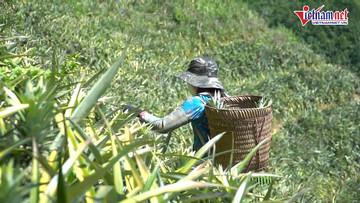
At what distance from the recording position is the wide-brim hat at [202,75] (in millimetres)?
4301

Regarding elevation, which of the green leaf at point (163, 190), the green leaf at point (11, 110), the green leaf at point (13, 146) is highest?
the green leaf at point (11, 110)

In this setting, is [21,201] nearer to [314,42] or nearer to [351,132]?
[351,132]

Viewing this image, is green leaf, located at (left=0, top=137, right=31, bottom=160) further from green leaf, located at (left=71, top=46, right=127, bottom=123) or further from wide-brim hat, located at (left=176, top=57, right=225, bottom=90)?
wide-brim hat, located at (left=176, top=57, right=225, bottom=90)

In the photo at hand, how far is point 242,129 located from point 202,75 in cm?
65

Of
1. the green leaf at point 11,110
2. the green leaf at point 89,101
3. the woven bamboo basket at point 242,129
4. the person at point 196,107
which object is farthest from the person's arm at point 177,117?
the green leaf at point 11,110

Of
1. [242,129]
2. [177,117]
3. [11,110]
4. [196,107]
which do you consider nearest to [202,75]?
[196,107]

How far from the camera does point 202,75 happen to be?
173 inches

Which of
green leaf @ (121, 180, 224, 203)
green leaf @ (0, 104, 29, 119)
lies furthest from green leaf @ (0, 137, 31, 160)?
green leaf @ (121, 180, 224, 203)

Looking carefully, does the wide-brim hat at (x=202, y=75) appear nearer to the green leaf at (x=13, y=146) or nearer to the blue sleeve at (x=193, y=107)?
the blue sleeve at (x=193, y=107)

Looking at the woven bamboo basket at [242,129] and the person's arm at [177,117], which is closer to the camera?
the woven bamboo basket at [242,129]

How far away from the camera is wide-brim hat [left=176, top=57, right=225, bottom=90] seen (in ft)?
14.1

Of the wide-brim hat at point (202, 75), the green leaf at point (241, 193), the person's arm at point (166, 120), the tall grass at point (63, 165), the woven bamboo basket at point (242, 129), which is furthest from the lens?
the wide-brim hat at point (202, 75)

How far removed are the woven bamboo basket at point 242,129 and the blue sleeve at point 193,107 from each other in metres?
0.13

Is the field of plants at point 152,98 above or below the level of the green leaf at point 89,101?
below
